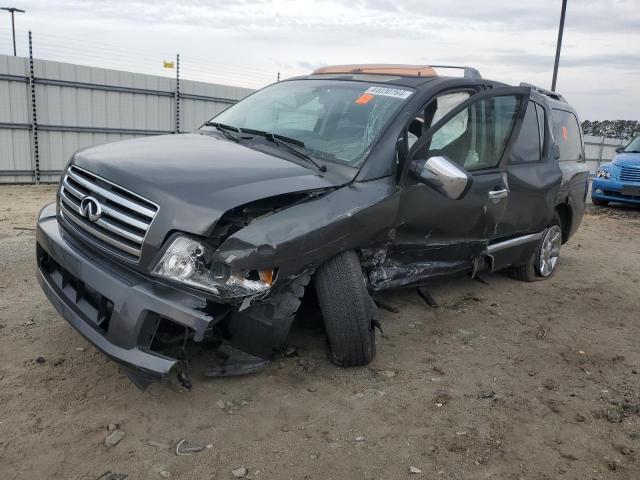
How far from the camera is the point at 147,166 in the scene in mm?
2939

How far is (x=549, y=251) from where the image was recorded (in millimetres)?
5742

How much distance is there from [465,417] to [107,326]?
6.29 feet

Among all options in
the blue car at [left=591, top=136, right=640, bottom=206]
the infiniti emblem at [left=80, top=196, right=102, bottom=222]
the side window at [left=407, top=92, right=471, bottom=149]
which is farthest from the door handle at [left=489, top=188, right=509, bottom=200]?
the blue car at [left=591, top=136, right=640, bottom=206]

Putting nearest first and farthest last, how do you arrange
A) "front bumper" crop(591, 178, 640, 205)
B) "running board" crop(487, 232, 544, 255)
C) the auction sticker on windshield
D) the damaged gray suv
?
1. the damaged gray suv
2. the auction sticker on windshield
3. "running board" crop(487, 232, 544, 255)
4. "front bumper" crop(591, 178, 640, 205)

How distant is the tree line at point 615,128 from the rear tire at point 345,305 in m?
27.1

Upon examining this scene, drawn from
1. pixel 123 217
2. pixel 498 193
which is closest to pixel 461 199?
pixel 498 193

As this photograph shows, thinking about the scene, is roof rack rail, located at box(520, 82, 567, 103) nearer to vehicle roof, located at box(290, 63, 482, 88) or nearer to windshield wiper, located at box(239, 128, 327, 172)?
vehicle roof, located at box(290, 63, 482, 88)

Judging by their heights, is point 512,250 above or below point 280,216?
below

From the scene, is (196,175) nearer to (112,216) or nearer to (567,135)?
(112,216)

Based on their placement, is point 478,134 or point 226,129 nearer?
point 226,129

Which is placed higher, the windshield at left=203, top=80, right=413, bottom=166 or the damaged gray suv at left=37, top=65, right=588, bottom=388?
the windshield at left=203, top=80, right=413, bottom=166

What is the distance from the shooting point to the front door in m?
3.58

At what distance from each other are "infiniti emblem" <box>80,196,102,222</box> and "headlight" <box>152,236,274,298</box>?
1.76ft

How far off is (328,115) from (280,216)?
49.5 inches
